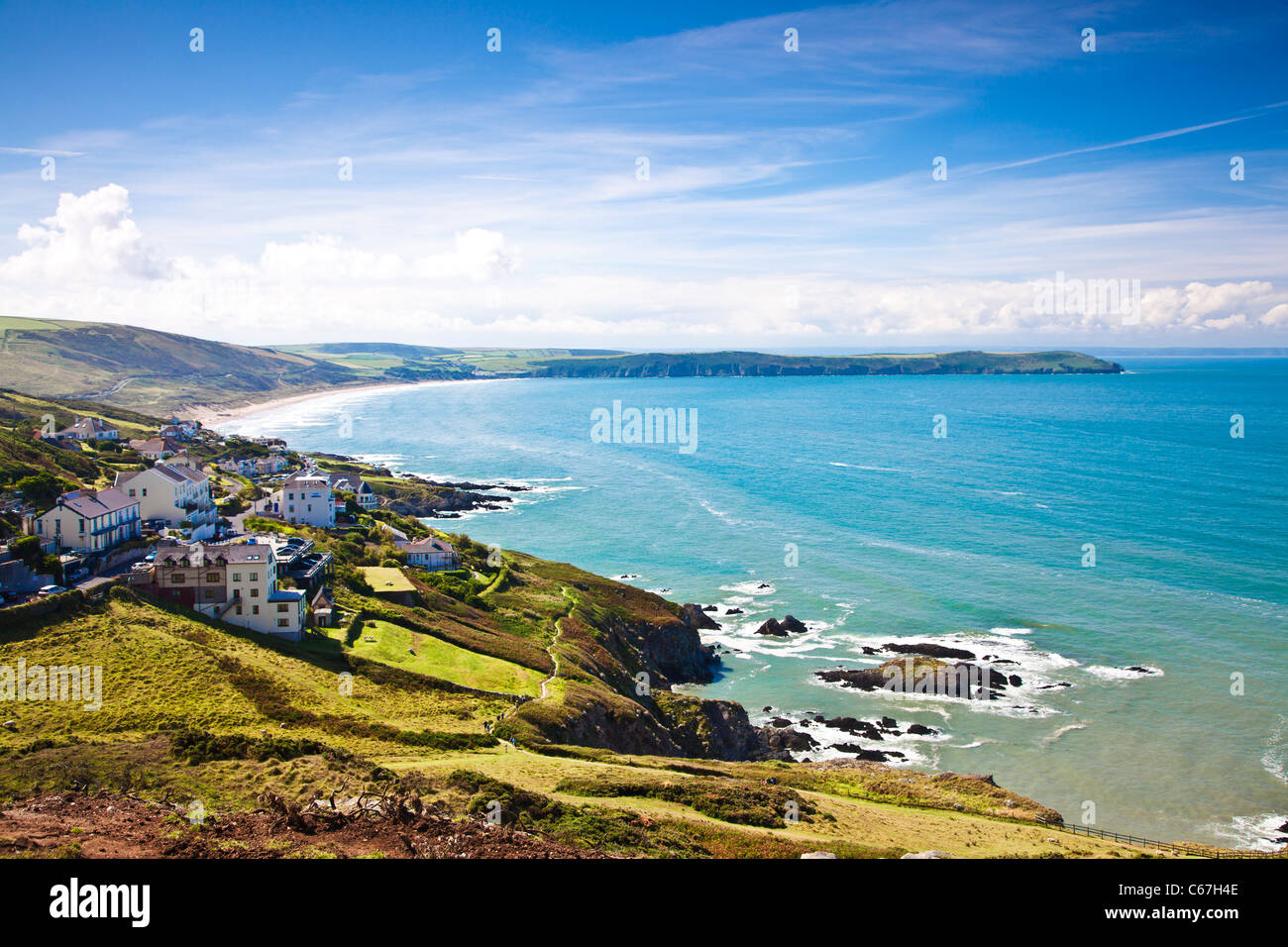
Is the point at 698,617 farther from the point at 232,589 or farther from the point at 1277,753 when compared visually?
the point at 1277,753

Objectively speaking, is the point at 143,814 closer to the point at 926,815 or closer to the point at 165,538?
the point at 926,815

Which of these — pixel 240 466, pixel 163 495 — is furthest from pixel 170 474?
pixel 240 466

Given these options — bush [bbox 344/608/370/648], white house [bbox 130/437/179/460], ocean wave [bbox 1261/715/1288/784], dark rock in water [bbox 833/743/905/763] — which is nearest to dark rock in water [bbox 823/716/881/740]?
dark rock in water [bbox 833/743/905/763]

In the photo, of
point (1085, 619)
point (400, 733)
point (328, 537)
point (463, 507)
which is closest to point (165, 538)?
point (328, 537)

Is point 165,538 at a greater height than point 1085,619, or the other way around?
point 165,538

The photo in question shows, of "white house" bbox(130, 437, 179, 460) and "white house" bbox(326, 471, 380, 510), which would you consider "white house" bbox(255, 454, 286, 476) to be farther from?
"white house" bbox(326, 471, 380, 510)
